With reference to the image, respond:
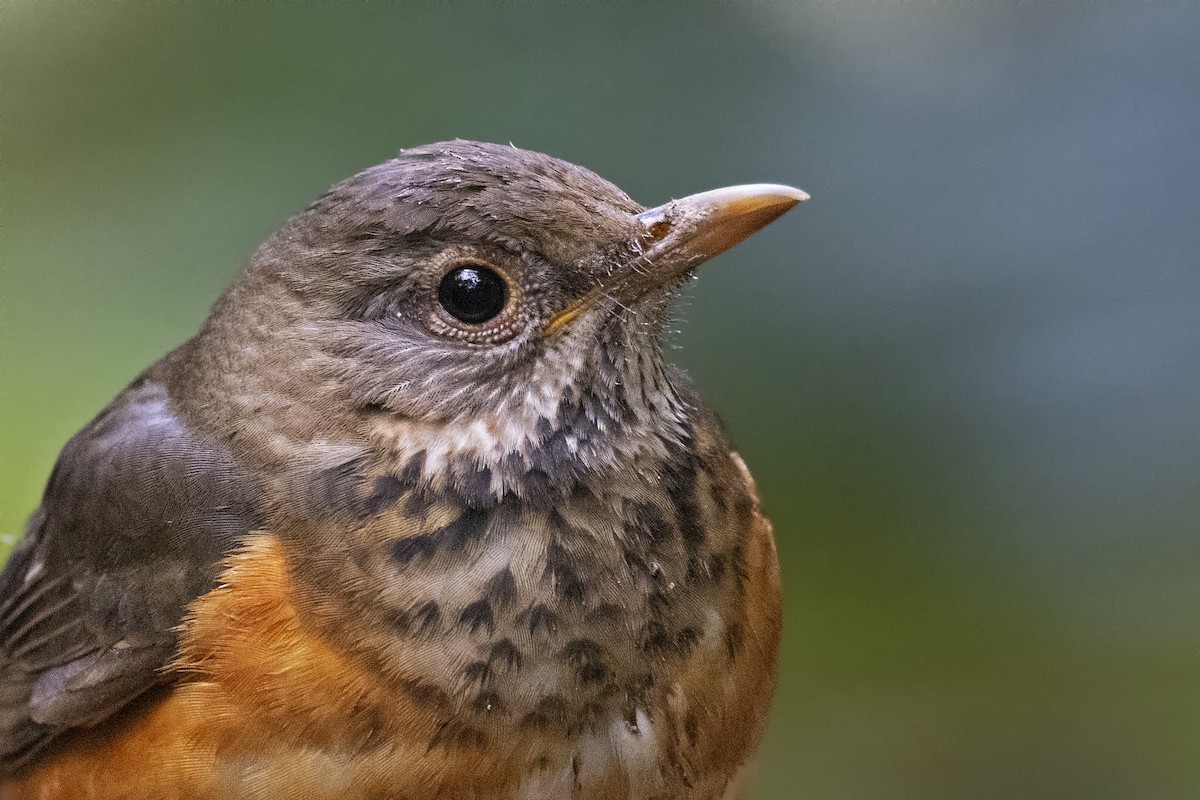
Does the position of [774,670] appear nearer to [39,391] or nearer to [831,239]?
[831,239]

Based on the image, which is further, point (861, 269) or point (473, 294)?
point (861, 269)

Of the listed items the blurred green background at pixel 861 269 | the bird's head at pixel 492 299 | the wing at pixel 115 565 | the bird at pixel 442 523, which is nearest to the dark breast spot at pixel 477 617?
the bird at pixel 442 523

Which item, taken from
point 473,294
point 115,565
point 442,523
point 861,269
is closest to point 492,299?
point 473,294

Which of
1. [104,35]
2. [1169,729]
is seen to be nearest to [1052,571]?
[1169,729]

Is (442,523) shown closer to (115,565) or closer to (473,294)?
(473,294)

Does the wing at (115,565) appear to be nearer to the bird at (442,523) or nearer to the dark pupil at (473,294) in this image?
the bird at (442,523)

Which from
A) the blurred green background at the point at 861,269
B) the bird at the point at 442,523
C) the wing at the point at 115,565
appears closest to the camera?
the bird at the point at 442,523

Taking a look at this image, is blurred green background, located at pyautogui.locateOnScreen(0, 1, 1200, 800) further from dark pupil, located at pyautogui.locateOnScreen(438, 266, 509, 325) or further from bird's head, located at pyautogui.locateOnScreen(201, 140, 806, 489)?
dark pupil, located at pyautogui.locateOnScreen(438, 266, 509, 325)

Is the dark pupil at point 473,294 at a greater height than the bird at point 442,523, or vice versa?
the dark pupil at point 473,294
